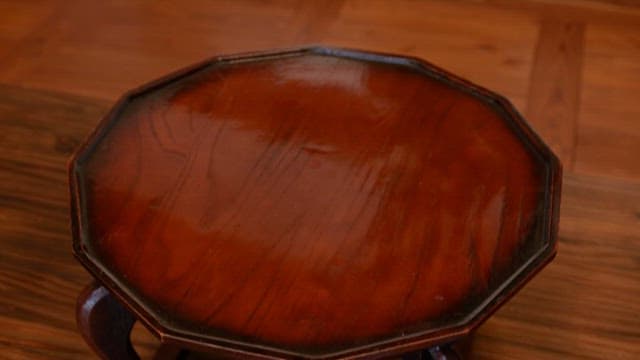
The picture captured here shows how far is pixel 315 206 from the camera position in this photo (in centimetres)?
88

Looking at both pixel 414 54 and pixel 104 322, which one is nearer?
pixel 104 322

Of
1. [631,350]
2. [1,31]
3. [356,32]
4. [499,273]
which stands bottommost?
[631,350]

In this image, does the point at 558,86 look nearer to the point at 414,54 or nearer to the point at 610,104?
the point at 610,104

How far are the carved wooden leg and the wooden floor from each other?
325mm

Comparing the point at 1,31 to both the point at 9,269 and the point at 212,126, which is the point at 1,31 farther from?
the point at 212,126

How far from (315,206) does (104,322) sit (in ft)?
0.89

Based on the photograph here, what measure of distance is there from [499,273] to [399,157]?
0.21m

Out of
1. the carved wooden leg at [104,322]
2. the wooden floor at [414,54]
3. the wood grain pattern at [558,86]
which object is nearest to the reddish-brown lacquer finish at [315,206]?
the carved wooden leg at [104,322]

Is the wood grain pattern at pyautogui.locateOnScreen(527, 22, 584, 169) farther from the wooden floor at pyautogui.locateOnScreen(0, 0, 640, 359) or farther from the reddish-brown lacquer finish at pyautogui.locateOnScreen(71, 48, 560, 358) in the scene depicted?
the reddish-brown lacquer finish at pyautogui.locateOnScreen(71, 48, 560, 358)

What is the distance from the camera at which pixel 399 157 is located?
3.08ft

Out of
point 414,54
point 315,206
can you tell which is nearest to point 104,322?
point 315,206

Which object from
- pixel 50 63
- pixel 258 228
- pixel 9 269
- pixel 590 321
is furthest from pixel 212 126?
pixel 50 63

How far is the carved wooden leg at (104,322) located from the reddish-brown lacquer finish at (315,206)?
5 cm

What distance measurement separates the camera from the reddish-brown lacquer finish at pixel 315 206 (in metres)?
0.76
